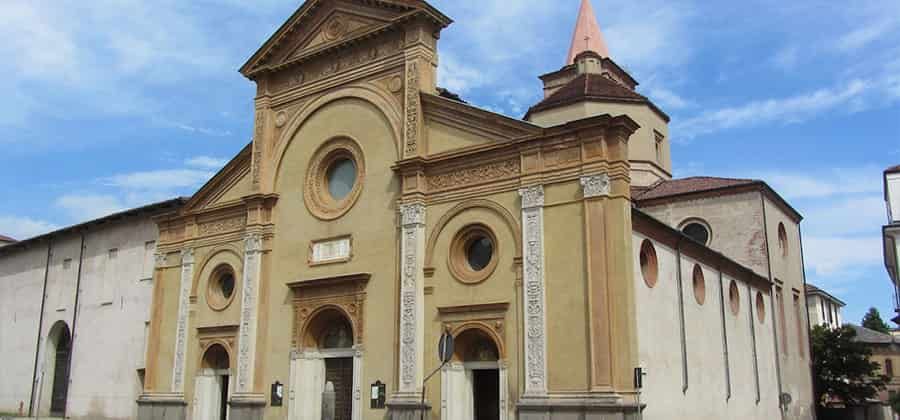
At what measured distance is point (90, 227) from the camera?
114ft

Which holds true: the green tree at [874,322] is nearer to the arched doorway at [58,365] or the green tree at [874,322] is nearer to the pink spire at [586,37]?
the pink spire at [586,37]

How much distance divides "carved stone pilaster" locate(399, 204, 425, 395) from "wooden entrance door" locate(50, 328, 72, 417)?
1976 cm

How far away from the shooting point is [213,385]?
26562 mm

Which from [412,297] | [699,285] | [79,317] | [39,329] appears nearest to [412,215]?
[412,297]

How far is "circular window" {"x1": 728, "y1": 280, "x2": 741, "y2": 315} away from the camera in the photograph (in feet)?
89.7

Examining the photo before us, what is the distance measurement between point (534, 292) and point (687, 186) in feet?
58.6

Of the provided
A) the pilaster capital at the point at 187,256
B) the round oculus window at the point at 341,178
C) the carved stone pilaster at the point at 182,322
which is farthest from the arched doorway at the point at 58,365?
the round oculus window at the point at 341,178

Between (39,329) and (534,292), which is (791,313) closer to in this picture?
(534,292)

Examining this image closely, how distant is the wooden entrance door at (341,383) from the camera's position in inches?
904

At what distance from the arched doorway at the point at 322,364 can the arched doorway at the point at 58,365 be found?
51.1 feet

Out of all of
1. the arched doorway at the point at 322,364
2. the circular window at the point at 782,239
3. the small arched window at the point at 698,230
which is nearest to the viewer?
the arched doorway at the point at 322,364

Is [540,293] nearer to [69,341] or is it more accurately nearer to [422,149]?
[422,149]

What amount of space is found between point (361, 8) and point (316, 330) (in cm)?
983

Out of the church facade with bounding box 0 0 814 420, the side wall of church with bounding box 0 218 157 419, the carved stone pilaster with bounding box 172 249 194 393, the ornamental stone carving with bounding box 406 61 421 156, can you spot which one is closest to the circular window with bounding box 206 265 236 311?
the church facade with bounding box 0 0 814 420
